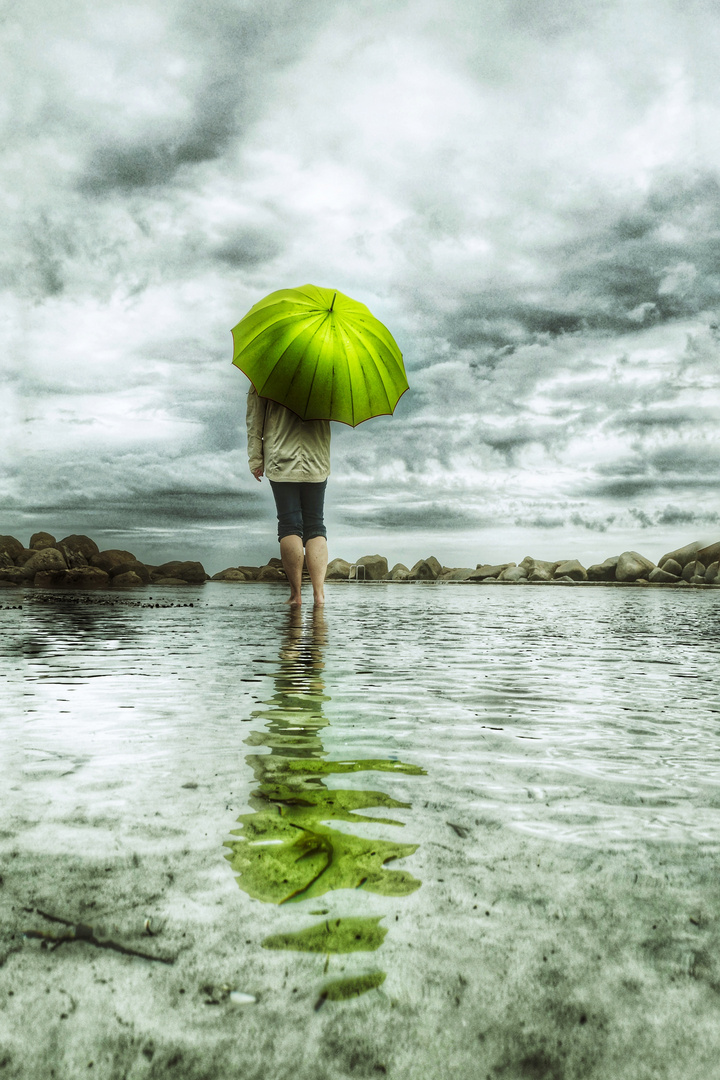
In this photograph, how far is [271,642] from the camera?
404cm

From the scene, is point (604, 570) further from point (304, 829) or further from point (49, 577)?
point (304, 829)

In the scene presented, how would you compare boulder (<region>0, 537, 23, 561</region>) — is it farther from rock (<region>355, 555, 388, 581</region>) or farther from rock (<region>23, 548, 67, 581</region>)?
rock (<region>355, 555, 388, 581</region>)

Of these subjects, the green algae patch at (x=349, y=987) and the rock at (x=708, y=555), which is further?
the rock at (x=708, y=555)

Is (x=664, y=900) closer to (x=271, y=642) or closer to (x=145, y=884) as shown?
(x=145, y=884)

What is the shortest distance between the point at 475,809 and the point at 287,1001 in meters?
0.62

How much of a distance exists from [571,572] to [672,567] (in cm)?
605

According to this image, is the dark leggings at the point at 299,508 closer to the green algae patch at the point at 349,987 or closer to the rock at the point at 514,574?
the green algae patch at the point at 349,987

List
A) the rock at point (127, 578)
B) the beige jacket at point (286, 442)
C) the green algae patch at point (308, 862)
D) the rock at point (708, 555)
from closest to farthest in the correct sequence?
the green algae patch at point (308, 862) < the beige jacket at point (286, 442) < the rock at point (127, 578) < the rock at point (708, 555)

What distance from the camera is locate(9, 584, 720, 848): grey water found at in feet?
4.29

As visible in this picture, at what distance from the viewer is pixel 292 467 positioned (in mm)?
6148

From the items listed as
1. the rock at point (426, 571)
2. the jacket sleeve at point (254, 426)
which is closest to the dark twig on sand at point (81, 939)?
the jacket sleeve at point (254, 426)

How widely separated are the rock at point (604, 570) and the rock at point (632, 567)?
1.13 feet

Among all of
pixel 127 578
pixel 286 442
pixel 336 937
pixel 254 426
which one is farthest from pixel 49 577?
pixel 336 937

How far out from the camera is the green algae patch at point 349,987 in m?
0.70
